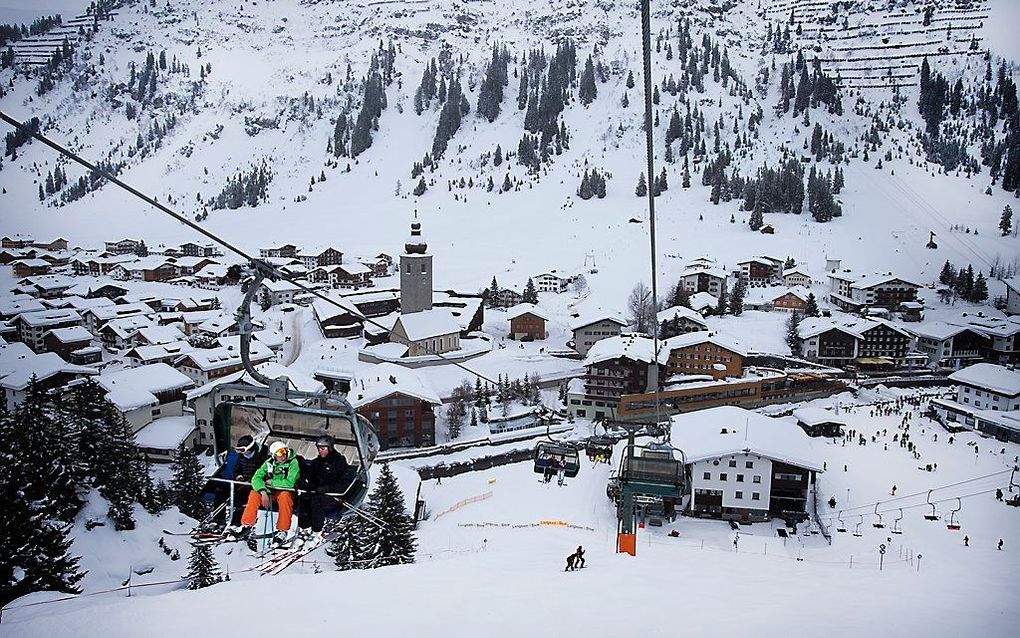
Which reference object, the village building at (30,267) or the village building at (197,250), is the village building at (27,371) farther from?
the village building at (197,250)

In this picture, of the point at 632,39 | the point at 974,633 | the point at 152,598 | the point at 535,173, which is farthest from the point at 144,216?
the point at 974,633

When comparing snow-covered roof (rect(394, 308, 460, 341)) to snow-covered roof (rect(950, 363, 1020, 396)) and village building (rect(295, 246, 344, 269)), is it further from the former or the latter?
snow-covered roof (rect(950, 363, 1020, 396))

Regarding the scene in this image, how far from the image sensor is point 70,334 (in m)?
26.0

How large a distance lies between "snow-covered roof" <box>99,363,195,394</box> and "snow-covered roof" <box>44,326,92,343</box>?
6.59 m

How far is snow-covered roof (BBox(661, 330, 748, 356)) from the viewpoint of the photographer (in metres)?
24.4

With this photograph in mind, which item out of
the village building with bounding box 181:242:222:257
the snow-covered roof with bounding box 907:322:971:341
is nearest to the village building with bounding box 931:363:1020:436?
the snow-covered roof with bounding box 907:322:971:341

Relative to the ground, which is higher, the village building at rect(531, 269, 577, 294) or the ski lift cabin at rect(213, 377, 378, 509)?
the ski lift cabin at rect(213, 377, 378, 509)

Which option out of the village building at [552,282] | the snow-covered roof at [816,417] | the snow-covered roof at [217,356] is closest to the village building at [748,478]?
the snow-covered roof at [816,417]

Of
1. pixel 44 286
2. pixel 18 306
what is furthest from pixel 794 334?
pixel 44 286

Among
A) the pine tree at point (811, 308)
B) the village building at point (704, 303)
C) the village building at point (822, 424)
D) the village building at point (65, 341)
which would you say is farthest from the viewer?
the village building at point (704, 303)

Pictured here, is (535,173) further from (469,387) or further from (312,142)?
(469,387)

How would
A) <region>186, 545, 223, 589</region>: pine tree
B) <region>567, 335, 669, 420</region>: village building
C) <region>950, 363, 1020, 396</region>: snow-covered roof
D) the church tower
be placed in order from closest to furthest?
<region>186, 545, 223, 589</region>: pine tree < <region>950, 363, 1020, 396</region>: snow-covered roof < <region>567, 335, 669, 420</region>: village building < the church tower

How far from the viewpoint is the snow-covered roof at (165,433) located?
60.5ft

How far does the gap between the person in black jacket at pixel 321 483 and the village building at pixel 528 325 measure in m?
25.4
